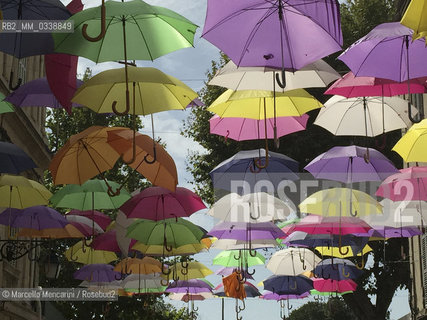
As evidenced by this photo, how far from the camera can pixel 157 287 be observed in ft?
73.2

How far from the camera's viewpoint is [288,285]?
2250cm

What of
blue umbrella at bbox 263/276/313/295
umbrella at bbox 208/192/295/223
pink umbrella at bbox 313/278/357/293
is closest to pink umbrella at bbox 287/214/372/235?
umbrella at bbox 208/192/295/223

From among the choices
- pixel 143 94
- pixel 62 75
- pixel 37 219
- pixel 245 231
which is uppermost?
pixel 143 94

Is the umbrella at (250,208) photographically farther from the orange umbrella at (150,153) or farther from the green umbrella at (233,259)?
the green umbrella at (233,259)

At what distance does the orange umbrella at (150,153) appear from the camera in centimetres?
1112

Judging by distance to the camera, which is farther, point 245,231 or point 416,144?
point 245,231

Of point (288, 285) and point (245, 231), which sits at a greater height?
point (245, 231)

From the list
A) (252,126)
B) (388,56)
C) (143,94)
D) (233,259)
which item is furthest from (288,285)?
(388,56)

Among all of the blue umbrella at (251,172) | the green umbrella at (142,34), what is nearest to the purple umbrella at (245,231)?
the blue umbrella at (251,172)

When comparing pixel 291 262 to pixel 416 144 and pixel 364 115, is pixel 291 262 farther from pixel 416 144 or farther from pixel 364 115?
pixel 416 144

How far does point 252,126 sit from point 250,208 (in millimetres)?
2725

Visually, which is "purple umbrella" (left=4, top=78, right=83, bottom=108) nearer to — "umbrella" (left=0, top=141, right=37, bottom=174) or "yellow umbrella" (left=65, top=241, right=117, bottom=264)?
"umbrella" (left=0, top=141, right=37, bottom=174)

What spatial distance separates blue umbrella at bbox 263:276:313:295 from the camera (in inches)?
885

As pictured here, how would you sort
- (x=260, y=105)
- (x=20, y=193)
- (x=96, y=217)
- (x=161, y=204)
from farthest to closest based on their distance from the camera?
(x=96, y=217) → (x=161, y=204) → (x=20, y=193) → (x=260, y=105)
